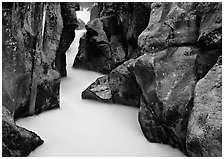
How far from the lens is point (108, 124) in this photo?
5965 mm

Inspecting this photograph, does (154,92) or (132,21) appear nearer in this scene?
(154,92)

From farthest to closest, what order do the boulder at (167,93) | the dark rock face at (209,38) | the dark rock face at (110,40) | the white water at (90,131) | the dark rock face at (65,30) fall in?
the dark rock face at (110,40) < the dark rock face at (65,30) < the white water at (90,131) < the boulder at (167,93) < the dark rock face at (209,38)

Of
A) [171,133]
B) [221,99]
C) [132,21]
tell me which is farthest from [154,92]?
[132,21]

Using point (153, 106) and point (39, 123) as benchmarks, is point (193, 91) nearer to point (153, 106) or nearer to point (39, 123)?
point (153, 106)

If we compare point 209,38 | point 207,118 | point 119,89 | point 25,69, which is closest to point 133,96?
point 119,89

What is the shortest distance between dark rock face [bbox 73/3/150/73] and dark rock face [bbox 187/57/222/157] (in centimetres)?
522

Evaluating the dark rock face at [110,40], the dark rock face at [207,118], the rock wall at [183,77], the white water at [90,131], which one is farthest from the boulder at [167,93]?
the dark rock face at [110,40]

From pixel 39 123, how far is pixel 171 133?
2.58 m

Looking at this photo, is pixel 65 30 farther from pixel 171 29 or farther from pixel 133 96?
pixel 171 29

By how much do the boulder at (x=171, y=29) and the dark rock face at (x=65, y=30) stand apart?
14.4 ft

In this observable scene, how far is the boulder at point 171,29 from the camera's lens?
16.3 feet

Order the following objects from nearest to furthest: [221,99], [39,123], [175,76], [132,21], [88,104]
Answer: [221,99] → [175,76] → [39,123] → [88,104] → [132,21]

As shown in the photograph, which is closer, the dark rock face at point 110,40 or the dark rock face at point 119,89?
the dark rock face at point 119,89

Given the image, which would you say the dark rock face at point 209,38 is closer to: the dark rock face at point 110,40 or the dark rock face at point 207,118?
the dark rock face at point 207,118
